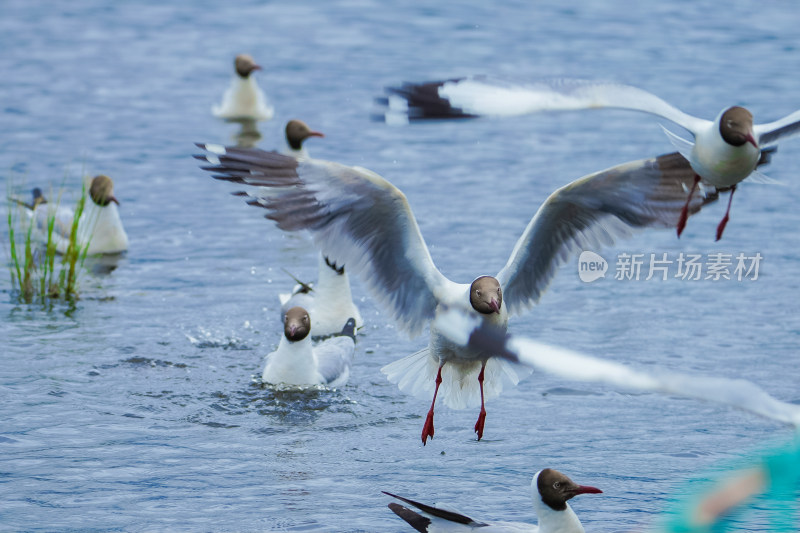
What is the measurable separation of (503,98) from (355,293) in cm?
517

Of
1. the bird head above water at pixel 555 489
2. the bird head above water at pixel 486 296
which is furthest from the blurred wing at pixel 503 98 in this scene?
the bird head above water at pixel 555 489

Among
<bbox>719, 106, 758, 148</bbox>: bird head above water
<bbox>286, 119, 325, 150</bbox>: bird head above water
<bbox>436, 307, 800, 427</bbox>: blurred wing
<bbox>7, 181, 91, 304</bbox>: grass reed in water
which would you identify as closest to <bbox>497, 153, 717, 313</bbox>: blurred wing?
<bbox>719, 106, 758, 148</bbox>: bird head above water

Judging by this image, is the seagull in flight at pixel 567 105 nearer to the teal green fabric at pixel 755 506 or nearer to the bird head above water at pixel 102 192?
the teal green fabric at pixel 755 506

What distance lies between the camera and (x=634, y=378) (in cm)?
403

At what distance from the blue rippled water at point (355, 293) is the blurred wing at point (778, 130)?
6.51ft

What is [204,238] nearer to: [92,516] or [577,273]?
[577,273]

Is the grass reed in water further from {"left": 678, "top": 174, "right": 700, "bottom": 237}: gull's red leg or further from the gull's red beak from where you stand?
the gull's red beak

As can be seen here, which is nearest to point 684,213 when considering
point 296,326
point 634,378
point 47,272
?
point 296,326

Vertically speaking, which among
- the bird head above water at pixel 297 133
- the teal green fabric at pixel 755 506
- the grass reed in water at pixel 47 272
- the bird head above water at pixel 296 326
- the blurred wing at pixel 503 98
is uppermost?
the bird head above water at pixel 297 133

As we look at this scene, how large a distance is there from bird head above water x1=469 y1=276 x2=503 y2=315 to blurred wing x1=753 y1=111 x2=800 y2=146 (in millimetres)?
1607

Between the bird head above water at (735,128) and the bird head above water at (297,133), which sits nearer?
the bird head above water at (735,128)

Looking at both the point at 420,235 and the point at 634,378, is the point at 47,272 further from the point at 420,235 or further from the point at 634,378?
the point at 634,378

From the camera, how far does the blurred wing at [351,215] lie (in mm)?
7254

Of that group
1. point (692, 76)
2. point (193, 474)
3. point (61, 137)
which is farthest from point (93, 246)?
point (692, 76)
